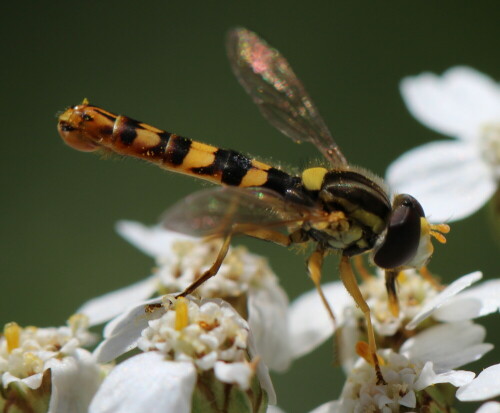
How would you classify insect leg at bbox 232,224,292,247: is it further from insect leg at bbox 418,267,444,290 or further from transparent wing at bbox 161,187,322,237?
insect leg at bbox 418,267,444,290

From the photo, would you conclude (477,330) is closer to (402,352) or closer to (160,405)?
(402,352)

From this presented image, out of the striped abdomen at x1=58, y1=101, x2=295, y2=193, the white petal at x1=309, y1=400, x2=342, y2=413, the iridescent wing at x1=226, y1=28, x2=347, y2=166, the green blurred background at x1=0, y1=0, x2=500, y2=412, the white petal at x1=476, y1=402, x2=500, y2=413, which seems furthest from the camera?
the green blurred background at x1=0, y1=0, x2=500, y2=412

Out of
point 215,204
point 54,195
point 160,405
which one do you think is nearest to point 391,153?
point 54,195

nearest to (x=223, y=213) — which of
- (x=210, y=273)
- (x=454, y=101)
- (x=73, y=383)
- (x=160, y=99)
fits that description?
(x=210, y=273)

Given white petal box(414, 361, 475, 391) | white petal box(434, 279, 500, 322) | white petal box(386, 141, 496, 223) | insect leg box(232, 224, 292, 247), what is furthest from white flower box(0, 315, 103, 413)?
white petal box(386, 141, 496, 223)

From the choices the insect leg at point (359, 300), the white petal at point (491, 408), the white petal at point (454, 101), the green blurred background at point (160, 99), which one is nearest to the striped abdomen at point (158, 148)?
the insect leg at point (359, 300)

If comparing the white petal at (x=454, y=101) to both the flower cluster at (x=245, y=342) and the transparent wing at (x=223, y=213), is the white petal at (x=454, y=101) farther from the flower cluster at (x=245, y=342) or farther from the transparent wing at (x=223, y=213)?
the transparent wing at (x=223, y=213)

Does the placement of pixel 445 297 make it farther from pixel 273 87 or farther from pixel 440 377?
pixel 273 87
